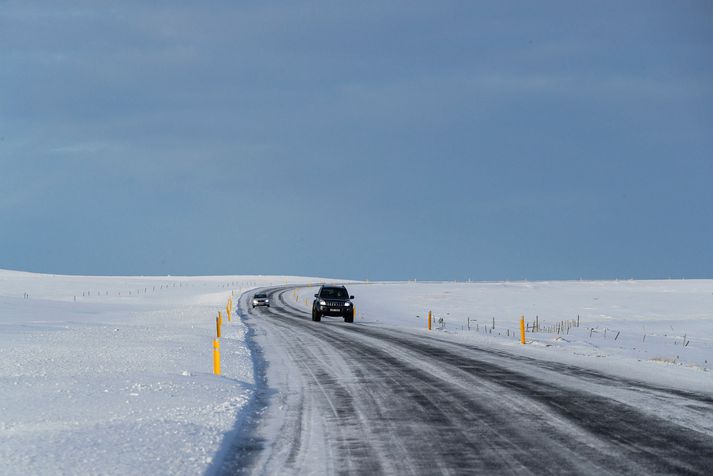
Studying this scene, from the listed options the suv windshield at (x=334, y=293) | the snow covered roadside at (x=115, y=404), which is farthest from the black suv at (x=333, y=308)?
the snow covered roadside at (x=115, y=404)

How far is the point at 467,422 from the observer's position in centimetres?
1004

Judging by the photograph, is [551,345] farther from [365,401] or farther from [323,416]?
[323,416]

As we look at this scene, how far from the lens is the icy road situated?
7.64 m

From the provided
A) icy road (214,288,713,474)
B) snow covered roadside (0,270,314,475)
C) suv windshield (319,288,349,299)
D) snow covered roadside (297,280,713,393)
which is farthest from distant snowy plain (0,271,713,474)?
suv windshield (319,288,349,299)

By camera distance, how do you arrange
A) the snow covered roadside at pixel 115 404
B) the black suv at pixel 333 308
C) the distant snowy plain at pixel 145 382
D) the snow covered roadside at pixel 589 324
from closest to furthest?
the snow covered roadside at pixel 115 404, the distant snowy plain at pixel 145 382, the snow covered roadside at pixel 589 324, the black suv at pixel 333 308

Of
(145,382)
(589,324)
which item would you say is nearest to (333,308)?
(589,324)

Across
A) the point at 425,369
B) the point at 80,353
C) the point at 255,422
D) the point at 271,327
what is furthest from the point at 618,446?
the point at 271,327

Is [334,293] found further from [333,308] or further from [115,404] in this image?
[115,404]

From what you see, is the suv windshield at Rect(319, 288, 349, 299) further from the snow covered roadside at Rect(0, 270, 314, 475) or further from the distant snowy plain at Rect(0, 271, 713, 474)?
the snow covered roadside at Rect(0, 270, 314, 475)

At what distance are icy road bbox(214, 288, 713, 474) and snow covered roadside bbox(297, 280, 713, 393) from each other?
2.64 meters

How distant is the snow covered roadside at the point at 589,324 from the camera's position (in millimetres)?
18875

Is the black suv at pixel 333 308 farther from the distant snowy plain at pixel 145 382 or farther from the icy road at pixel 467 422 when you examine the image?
the icy road at pixel 467 422

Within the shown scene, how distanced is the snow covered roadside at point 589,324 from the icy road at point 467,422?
8.67 feet

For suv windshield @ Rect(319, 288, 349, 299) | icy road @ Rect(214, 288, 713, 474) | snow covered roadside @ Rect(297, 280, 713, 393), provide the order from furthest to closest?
suv windshield @ Rect(319, 288, 349, 299) < snow covered roadside @ Rect(297, 280, 713, 393) < icy road @ Rect(214, 288, 713, 474)
